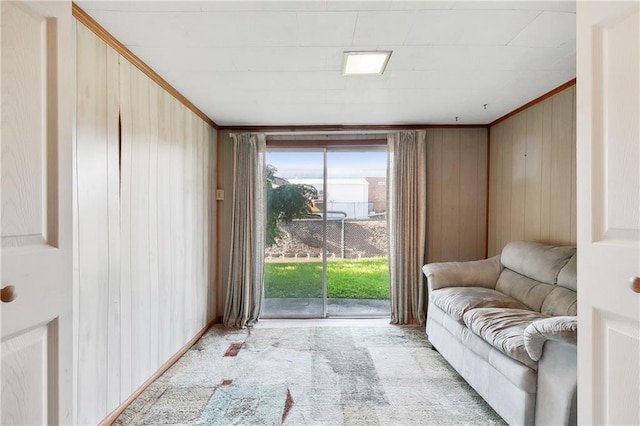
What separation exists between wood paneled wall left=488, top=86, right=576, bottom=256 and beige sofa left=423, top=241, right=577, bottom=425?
0.30m

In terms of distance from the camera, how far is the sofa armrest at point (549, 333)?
4.72 feet

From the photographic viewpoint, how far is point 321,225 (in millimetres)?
3789

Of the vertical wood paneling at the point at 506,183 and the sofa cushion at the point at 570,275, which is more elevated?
the vertical wood paneling at the point at 506,183

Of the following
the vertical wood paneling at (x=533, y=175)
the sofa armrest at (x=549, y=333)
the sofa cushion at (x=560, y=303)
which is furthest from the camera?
the vertical wood paneling at (x=533, y=175)

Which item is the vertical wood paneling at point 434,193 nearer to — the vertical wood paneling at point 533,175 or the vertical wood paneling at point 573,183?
the vertical wood paneling at point 533,175

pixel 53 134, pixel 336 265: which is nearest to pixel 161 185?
→ pixel 53 134

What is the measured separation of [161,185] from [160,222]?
0.29 metres

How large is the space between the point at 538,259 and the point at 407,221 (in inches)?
54.1

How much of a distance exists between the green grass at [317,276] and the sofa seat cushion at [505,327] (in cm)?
158

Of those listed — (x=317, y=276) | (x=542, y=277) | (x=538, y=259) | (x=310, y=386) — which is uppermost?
(x=538, y=259)

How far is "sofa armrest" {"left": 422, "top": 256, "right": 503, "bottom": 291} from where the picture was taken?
9.70 ft

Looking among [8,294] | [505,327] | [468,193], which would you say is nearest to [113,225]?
[8,294]
